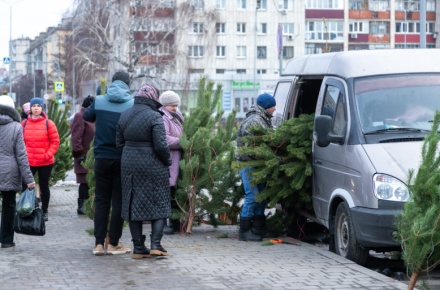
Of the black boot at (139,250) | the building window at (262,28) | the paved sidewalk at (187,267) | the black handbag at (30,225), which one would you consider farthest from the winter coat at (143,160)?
the building window at (262,28)

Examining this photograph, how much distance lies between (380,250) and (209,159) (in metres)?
2.97

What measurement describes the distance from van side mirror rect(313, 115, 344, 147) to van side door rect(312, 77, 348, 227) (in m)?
0.08

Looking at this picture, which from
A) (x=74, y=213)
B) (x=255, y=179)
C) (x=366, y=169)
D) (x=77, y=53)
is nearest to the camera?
(x=366, y=169)

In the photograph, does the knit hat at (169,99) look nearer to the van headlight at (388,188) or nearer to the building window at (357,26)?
the van headlight at (388,188)

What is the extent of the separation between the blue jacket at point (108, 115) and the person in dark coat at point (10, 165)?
1000 mm

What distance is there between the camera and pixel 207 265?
977cm

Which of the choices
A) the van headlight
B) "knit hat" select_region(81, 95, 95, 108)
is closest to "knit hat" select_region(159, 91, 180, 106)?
"knit hat" select_region(81, 95, 95, 108)

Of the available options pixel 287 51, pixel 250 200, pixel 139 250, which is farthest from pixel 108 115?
pixel 287 51

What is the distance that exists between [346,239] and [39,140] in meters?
5.66

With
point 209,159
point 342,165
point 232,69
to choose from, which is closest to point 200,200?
point 209,159

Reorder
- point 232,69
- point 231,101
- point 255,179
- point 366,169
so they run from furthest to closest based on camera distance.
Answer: point 232,69
point 231,101
point 255,179
point 366,169

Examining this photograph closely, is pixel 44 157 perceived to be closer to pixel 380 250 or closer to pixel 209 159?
pixel 209 159

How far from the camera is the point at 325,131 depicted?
34.6 feet

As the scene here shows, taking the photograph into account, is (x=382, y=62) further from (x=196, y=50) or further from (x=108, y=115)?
(x=196, y=50)
